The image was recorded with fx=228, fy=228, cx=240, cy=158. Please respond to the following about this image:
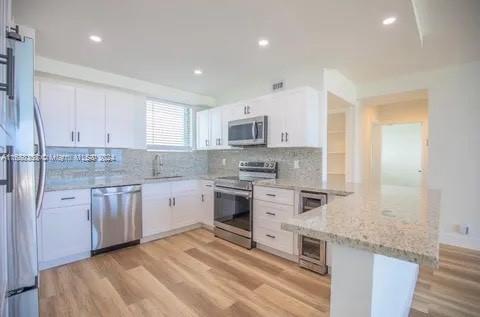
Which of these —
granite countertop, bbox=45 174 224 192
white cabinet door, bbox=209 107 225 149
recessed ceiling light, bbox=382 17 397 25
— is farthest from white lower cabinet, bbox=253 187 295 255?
recessed ceiling light, bbox=382 17 397 25

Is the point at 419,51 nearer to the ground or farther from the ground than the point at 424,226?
farther from the ground

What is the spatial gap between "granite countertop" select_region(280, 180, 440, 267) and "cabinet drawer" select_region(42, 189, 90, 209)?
2.68 m

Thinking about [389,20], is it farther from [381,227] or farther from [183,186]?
[183,186]

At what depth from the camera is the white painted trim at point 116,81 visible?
2824 mm

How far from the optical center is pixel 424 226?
95 centimetres

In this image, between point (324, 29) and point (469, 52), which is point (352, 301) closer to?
point (324, 29)

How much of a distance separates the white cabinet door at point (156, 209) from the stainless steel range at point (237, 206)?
73 cm

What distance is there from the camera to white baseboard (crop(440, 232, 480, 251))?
2.99m

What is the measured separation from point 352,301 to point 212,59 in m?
2.82

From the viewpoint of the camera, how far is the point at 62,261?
8.58ft

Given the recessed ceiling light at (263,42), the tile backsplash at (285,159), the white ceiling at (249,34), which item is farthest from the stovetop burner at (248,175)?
the recessed ceiling light at (263,42)

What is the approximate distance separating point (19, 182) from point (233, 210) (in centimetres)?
241

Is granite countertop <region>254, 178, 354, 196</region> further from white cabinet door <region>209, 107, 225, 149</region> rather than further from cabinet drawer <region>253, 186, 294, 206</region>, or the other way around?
white cabinet door <region>209, 107, 225, 149</region>

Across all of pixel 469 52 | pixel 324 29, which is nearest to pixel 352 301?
pixel 324 29
